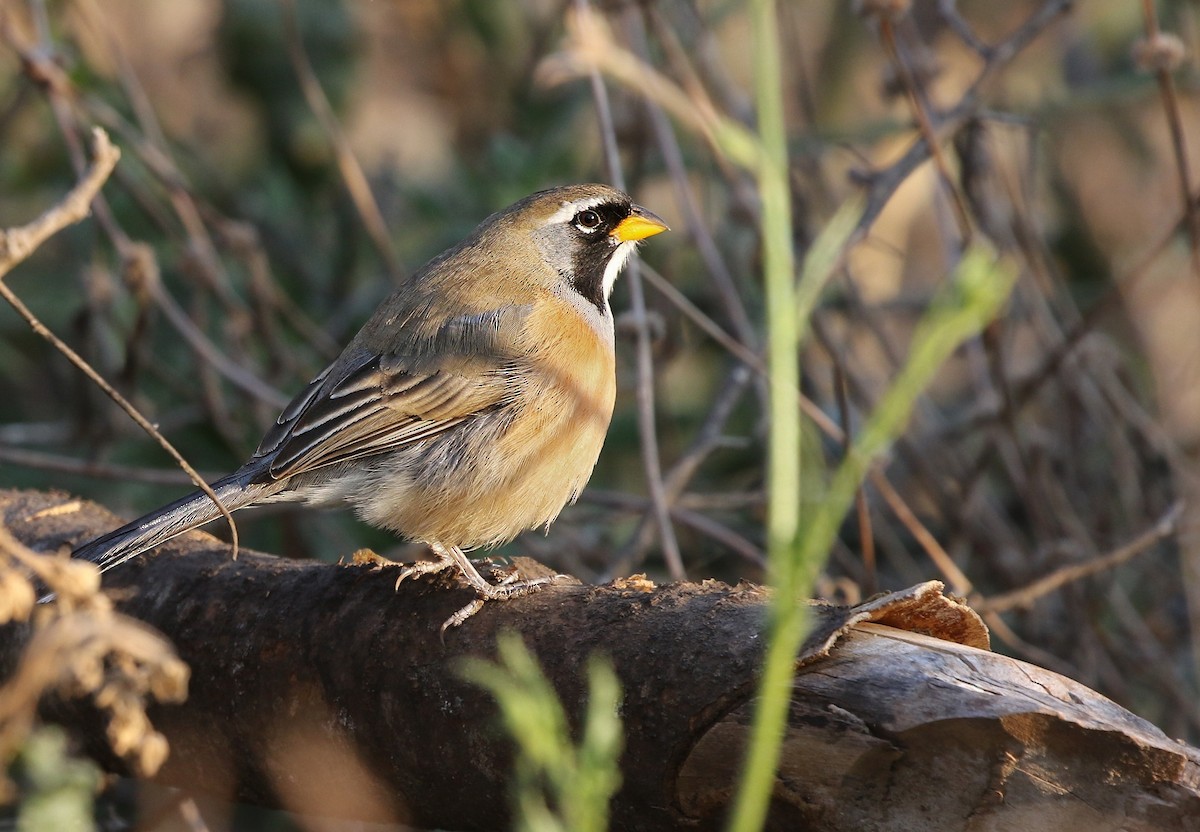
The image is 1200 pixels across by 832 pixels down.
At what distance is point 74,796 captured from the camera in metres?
1.74

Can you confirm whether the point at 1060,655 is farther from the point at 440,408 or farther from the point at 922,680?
the point at 922,680

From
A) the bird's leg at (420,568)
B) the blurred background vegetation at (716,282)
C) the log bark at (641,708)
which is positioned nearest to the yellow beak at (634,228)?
the blurred background vegetation at (716,282)

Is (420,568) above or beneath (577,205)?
beneath

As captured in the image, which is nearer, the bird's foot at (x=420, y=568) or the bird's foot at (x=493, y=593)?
the bird's foot at (x=493, y=593)

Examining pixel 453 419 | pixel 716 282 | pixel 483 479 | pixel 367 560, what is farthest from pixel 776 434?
pixel 716 282

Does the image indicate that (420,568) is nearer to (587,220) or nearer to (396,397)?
(396,397)

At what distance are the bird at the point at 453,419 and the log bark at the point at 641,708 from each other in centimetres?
48

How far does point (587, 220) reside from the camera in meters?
4.77

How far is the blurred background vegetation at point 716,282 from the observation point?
17.5 ft

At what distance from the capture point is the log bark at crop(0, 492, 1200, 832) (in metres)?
2.41

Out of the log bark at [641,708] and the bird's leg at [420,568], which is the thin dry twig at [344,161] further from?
the bird's leg at [420,568]

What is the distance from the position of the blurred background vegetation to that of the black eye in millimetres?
383

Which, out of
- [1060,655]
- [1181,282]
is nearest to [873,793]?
[1060,655]

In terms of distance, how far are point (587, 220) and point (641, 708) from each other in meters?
2.41
